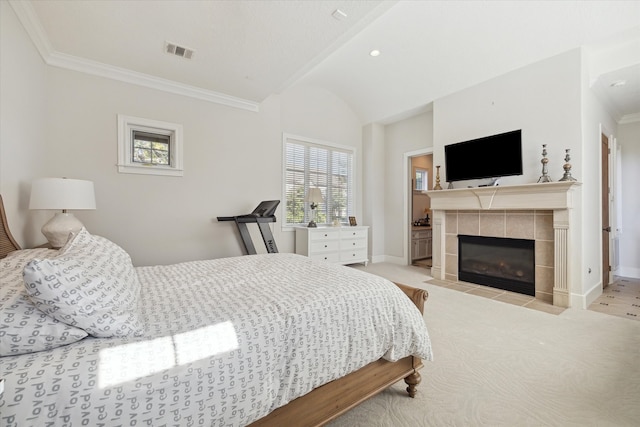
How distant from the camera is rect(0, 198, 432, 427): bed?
2.54 feet

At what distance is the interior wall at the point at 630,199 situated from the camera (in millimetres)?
4383

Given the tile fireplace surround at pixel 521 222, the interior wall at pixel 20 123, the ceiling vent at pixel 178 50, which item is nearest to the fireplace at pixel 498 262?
the tile fireplace surround at pixel 521 222

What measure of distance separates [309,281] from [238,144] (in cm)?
314

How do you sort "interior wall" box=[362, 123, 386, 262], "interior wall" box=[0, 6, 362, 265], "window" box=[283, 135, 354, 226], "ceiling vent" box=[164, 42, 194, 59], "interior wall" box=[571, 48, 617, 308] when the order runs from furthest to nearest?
1. "interior wall" box=[362, 123, 386, 262]
2. "window" box=[283, 135, 354, 226]
3. "interior wall" box=[571, 48, 617, 308]
4. "ceiling vent" box=[164, 42, 194, 59]
5. "interior wall" box=[0, 6, 362, 265]

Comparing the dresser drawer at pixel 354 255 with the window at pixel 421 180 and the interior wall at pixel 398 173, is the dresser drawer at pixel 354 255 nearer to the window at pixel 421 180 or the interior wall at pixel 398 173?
the interior wall at pixel 398 173

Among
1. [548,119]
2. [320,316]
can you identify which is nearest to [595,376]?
[320,316]

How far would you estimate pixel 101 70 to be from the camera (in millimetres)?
3174

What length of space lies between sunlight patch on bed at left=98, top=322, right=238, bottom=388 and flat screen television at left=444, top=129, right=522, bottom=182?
388cm

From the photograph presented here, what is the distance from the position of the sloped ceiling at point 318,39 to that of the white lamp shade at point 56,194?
1372mm

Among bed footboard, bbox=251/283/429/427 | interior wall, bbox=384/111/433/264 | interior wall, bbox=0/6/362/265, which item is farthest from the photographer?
interior wall, bbox=384/111/433/264

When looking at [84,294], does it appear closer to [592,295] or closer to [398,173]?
[592,295]

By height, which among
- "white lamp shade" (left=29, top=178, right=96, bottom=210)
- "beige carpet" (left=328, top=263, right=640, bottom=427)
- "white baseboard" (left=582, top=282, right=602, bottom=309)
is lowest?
"beige carpet" (left=328, top=263, right=640, bottom=427)

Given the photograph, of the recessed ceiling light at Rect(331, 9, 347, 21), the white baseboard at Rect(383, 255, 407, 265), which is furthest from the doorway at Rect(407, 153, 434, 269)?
the recessed ceiling light at Rect(331, 9, 347, 21)

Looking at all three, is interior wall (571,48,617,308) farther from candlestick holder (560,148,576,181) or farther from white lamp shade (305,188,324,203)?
white lamp shade (305,188,324,203)
